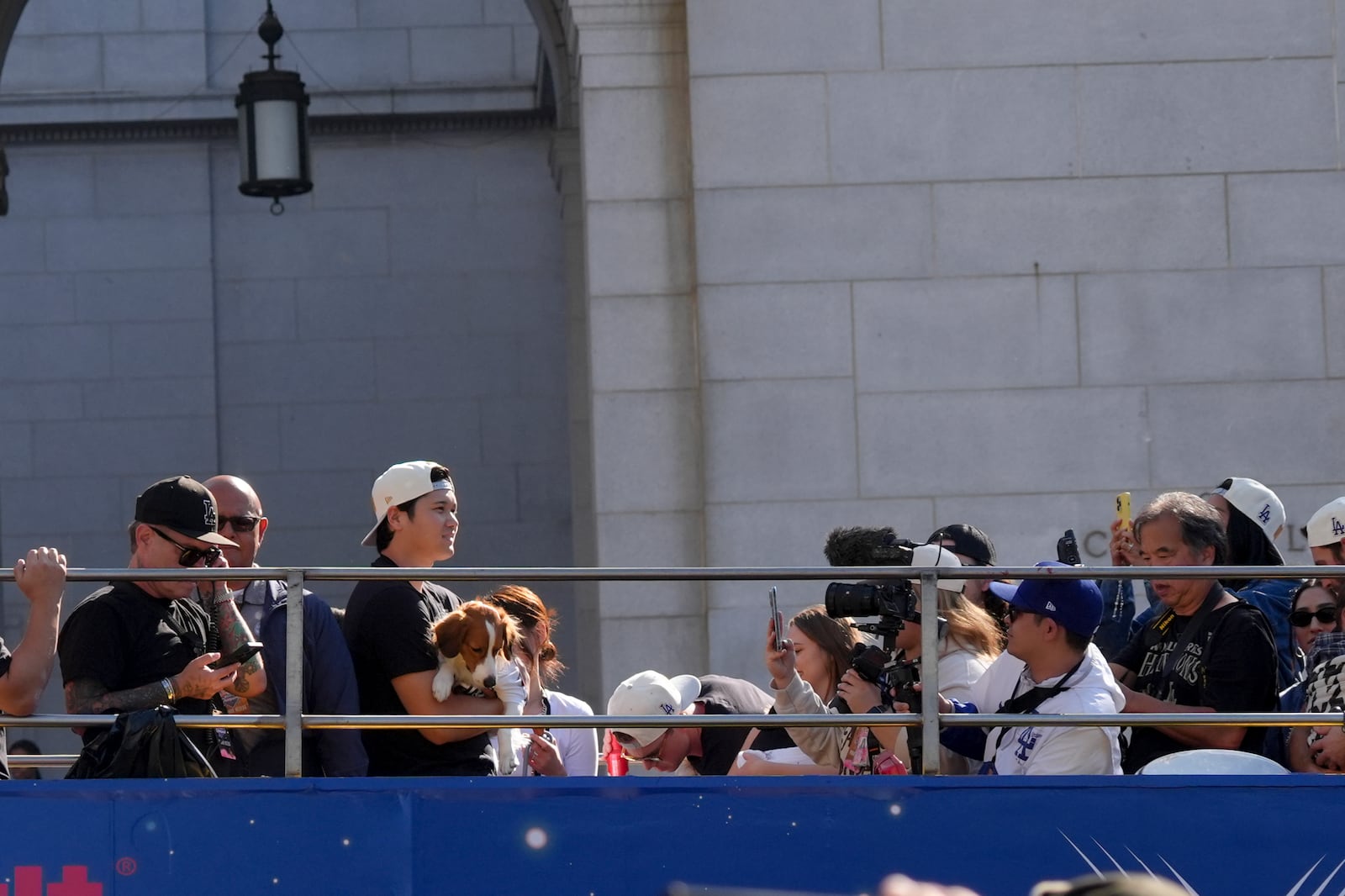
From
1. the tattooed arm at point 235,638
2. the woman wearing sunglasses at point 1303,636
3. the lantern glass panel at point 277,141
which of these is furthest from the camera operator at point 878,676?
the lantern glass panel at point 277,141

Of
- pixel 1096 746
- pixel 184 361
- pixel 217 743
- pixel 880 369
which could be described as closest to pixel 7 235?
pixel 184 361

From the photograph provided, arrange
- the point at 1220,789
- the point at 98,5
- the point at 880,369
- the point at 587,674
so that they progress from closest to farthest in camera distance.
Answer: the point at 1220,789 < the point at 880,369 < the point at 587,674 < the point at 98,5

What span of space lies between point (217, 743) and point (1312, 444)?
5530mm

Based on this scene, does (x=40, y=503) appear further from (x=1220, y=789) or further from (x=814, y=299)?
(x=1220, y=789)

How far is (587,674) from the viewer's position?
1239cm

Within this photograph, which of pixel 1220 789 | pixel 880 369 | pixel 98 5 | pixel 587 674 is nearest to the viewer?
pixel 1220 789

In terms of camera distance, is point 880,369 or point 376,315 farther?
point 376,315

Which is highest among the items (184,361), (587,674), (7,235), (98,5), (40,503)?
(98,5)

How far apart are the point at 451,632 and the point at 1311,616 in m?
2.87

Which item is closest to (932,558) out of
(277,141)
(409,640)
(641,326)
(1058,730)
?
(1058,730)

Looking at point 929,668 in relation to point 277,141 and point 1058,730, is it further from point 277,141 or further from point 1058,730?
point 277,141

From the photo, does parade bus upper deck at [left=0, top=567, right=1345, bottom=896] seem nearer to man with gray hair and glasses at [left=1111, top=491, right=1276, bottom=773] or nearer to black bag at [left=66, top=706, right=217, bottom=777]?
black bag at [left=66, top=706, right=217, bottom=777]

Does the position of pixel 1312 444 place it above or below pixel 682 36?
below

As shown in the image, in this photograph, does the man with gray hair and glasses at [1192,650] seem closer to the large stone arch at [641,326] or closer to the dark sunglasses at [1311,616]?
the dark sunglasses at [1311,616]
